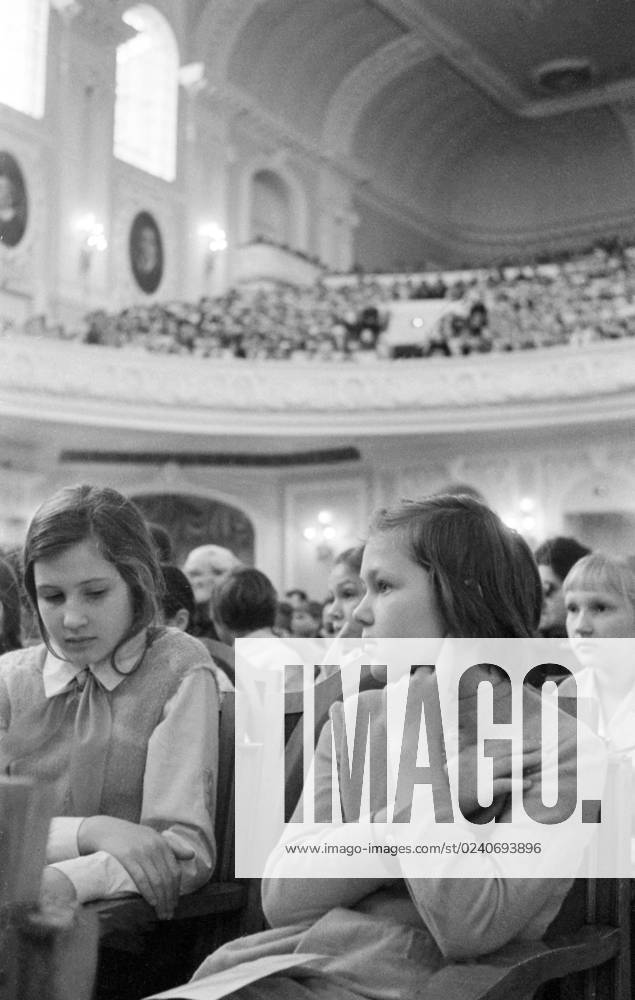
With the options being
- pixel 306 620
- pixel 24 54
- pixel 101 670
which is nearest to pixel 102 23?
pixel 24 54

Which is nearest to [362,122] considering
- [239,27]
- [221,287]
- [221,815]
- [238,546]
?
[239,27]

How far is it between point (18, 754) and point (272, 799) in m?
0.49

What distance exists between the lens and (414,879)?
1.52m

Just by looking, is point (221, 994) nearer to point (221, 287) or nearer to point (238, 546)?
point (238, 546)

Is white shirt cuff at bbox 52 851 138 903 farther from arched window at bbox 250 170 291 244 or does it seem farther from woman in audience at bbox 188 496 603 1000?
arched window at bbox 250 170 291 244

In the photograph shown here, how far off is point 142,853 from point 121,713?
0.27 metres

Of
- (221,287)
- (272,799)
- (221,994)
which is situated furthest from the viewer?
(221,287)

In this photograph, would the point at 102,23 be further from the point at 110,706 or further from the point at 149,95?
the point at 110,706

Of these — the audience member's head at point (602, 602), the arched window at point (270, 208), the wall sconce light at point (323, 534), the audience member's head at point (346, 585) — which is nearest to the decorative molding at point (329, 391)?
the wall sconce light at point (323, 534)

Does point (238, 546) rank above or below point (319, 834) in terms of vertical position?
above

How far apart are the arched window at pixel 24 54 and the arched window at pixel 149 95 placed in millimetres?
1883

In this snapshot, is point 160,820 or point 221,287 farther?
point 221,287

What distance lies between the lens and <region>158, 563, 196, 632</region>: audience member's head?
126 inches

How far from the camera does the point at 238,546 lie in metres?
16.4
